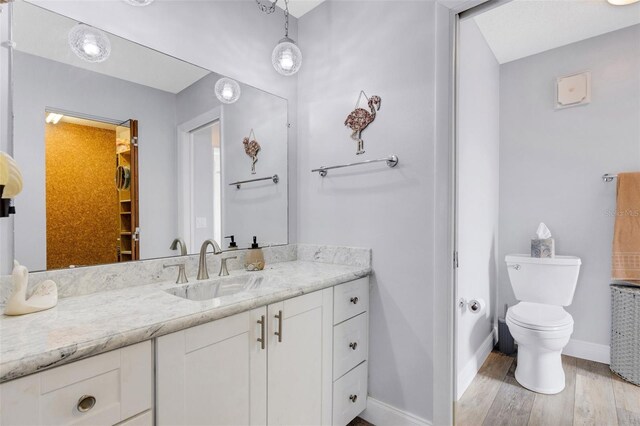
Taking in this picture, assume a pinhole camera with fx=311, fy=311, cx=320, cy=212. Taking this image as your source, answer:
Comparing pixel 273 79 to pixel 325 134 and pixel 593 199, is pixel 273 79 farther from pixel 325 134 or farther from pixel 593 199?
pixel 593 199

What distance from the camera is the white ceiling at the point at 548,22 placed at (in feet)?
6.80

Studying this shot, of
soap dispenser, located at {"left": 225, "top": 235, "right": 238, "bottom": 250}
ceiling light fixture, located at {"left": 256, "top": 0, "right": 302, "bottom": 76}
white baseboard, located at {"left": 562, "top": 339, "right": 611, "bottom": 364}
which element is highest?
ceiling light fixture, located at {"left": 256, "top": 0, "right": 302, "bottom": 76}

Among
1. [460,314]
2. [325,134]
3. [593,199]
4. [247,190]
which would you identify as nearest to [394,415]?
[460,314]

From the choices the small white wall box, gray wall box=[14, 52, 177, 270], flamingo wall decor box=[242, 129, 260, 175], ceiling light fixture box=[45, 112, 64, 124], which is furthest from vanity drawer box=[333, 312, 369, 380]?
the small white wall box

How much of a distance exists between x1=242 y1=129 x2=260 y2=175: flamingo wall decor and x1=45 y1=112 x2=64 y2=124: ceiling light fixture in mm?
887

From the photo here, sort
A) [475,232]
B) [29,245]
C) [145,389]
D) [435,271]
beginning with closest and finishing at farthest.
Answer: [145,389], [29,245], [435,271], [475,232]

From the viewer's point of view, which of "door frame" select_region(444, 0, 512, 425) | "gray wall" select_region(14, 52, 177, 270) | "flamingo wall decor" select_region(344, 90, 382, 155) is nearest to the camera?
"gray wall" select_region(14, 52, 177, 270)

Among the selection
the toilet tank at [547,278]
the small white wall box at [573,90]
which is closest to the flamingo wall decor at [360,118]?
the toilet tank at [547,278]

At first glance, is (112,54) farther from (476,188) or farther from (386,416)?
(476,188)

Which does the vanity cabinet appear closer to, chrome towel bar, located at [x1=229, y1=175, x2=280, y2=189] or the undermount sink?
the undermount sink

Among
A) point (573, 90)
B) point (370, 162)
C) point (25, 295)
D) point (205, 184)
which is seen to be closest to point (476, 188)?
point (370, 162)

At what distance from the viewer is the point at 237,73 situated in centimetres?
182

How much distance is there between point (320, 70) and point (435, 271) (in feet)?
4.64

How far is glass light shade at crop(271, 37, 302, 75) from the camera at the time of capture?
1591mm
